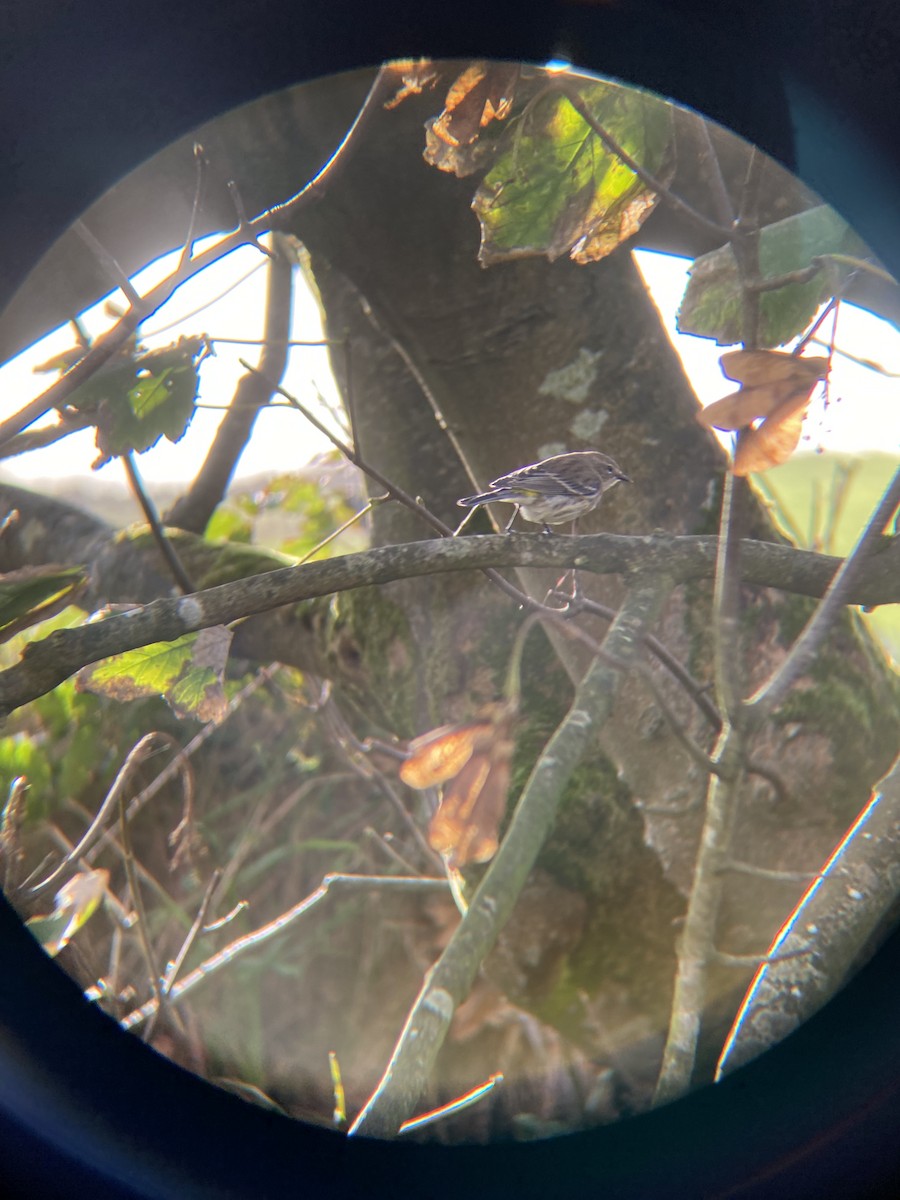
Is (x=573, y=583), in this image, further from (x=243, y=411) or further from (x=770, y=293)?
(x=243, y=411)

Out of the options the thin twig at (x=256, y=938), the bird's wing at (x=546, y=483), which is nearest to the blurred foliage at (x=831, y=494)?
the bird's wing at (x=546, y=483)

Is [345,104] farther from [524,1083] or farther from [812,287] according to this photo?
[524,1083]

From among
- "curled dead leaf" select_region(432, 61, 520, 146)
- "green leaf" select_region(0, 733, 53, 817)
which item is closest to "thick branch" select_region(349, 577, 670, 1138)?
"curled dead leaf" select_region(432, 61, 520, 146)

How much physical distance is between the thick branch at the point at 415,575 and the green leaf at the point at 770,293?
151 mm

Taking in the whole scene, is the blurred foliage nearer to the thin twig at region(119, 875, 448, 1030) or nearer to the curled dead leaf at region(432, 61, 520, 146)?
the curled dead leaf at region(432, 61, 520, 146)

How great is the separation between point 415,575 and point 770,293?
0.33 metres

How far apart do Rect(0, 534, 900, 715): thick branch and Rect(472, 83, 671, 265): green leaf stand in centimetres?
23

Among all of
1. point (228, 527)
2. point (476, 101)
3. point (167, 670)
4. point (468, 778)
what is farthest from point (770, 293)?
point (228, 527)

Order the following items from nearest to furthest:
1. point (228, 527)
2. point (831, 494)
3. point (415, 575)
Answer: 1. point (415, 575)
2. point (831, 494)
3. point (228, 527)

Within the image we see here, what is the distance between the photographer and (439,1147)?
532 millimetres

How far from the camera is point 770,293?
643mm

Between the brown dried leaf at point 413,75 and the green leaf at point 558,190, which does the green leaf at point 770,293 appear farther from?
the brown dried leaf at point 413,75

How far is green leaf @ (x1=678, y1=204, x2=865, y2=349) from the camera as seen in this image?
23.5 inches

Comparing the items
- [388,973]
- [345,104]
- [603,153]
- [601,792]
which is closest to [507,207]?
[603,153]
